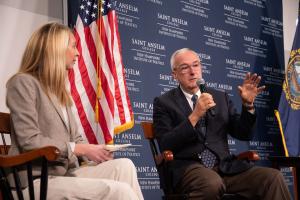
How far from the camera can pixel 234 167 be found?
310 centimetres

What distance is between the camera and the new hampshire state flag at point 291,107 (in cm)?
541

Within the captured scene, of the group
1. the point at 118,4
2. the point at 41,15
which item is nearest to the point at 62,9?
the point at 41,15

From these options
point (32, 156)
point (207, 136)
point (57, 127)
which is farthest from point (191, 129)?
point (32, 156)

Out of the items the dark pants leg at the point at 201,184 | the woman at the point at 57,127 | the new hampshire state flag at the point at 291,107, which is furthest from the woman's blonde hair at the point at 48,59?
the new hampshire state flag at the point at 291,107

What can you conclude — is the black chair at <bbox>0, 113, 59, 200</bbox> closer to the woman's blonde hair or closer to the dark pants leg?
the woman's blonde hair

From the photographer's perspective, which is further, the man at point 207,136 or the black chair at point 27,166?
the man at point 207,136

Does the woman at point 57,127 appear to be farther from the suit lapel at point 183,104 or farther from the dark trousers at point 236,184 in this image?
the suit lapel at point 183,104

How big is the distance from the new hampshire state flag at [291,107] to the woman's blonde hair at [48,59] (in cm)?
357

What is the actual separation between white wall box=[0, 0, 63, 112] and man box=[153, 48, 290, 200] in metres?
1.22

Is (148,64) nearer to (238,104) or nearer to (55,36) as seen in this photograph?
(238,104)

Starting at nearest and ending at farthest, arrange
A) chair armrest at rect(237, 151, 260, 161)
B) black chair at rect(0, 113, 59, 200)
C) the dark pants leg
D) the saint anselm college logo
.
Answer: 1. black chair at rect(0, 113, 59, 200)
2. the dark pants leg
3. chair armrest at rect(237, 151, 260, 161)
4. the saint anselm college logo

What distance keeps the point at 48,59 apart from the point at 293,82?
3.83m

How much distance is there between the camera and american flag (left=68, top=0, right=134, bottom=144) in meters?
3.58

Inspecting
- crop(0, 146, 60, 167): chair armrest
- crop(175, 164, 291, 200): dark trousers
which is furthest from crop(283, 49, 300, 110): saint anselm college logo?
crop(0, 146, 60, 167): chair armrest
